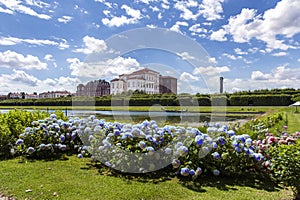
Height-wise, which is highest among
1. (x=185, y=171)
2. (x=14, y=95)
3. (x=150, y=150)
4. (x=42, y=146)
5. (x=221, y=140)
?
(x=14, y=95)

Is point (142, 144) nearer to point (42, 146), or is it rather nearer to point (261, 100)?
point (42, 146)

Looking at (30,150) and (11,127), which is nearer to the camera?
(30,150)

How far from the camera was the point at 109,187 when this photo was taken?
10.3 feet

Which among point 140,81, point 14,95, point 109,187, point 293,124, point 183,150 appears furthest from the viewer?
point 14,95

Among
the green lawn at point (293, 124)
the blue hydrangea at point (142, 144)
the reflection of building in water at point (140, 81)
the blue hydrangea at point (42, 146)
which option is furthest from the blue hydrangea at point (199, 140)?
the green lawn at point (293, 124)

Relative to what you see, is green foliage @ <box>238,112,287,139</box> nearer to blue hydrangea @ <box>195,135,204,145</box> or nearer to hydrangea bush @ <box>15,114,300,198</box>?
hydrangea bush @ <box>15,114,300,198</box>

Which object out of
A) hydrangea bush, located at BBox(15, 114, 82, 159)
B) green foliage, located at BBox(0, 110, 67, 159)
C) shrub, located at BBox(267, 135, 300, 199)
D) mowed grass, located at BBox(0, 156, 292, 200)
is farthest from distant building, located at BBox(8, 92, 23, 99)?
shrub, located at BBox(267, 135, 300, 199)

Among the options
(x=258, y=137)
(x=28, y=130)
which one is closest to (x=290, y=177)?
(x=258, y=137)

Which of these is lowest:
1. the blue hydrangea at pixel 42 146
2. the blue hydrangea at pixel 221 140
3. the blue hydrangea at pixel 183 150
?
the blue hydrangea at pixel 42 146

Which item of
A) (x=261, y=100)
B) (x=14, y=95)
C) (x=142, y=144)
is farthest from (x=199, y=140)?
(x=14, y=95)

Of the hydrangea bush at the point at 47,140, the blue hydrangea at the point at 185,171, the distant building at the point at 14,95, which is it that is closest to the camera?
the blue hydrangea at the point at 185,171

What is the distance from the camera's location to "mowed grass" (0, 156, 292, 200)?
2.92 meters

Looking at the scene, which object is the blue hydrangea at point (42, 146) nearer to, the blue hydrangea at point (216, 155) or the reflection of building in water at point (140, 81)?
the blue hydrangea at point (216, 155)

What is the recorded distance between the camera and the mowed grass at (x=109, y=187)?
2920 millimetres
